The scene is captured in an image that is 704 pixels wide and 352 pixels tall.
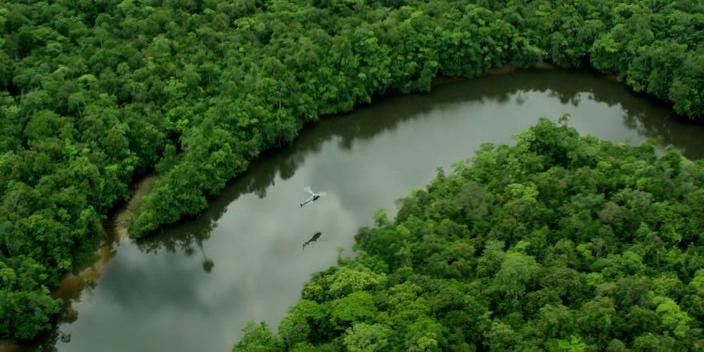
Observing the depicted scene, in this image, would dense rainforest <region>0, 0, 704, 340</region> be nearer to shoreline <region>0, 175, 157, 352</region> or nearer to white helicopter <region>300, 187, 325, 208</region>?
shoreline <region>0, 175, 157, 352</region>

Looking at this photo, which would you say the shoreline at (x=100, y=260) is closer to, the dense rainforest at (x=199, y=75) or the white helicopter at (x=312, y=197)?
Result: the dense rainforest at (x=199, y=75)

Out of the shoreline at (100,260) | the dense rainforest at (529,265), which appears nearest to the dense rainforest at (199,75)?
the shoreline at (100,260)

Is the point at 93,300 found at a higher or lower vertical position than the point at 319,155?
lower

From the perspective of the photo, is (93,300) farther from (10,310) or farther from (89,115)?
(89,115)

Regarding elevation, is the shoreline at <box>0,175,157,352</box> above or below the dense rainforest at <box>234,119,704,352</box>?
above

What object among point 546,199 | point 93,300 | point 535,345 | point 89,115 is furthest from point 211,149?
point 535,345

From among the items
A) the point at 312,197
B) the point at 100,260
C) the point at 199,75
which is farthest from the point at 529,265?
the point at 199,75

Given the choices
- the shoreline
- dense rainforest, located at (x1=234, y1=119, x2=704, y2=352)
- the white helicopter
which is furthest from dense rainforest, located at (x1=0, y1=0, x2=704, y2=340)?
→ dense rainforest, located at (x1=234, y1=119, x2=704, y2=352)
